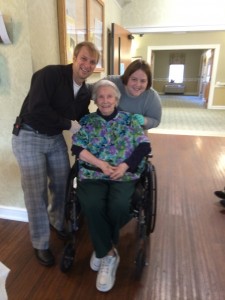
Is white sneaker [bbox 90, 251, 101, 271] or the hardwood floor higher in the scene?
white sneaker [bbox 90, 251, 101, 271]

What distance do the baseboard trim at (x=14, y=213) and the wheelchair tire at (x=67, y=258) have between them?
0.61 meters

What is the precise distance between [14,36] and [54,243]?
133 centimetres

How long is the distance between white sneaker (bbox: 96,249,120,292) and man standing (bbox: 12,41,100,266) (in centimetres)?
32

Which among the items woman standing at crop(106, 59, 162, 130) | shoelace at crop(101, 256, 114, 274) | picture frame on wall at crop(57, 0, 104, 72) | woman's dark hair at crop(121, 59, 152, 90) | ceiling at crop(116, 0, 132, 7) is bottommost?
shoelace at crop(101, 256, 114, 274)

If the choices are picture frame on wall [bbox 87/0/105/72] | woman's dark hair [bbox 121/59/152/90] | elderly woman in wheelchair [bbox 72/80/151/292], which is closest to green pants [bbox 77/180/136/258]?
elderly woman in wheelchair [bbox 72/80/151/292]

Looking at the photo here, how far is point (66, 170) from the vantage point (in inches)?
60.7

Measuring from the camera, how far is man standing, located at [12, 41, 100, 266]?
4.10 ft

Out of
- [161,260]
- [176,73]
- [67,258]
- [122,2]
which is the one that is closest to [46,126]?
[67,258]

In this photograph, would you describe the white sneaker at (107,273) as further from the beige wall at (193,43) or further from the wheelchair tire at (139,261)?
the beige wall at (193,43)

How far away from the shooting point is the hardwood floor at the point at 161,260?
4.28ft

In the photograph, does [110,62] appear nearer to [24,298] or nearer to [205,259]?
[205,259]

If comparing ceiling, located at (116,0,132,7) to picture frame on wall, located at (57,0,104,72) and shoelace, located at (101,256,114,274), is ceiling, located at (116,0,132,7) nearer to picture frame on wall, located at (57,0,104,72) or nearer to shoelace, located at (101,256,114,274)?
picture frame on wall, located at (57,0,104,72)

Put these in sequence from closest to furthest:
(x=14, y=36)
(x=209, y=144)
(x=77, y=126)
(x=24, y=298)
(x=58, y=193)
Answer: (x=24, y=298) → (x=77, y=126) → (x=14, y=36) → (x=58, y=193) → (x=209, y=144)

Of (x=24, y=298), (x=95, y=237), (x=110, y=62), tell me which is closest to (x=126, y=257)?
(x=95, y=237)
